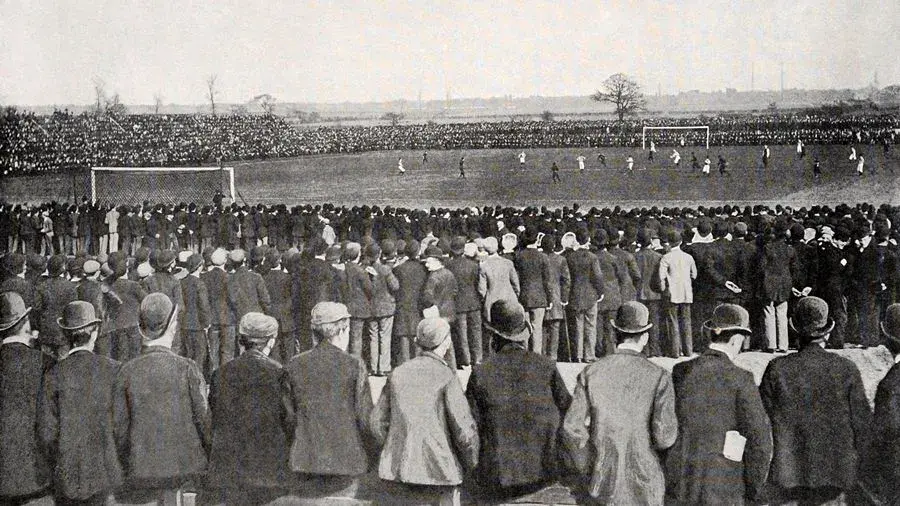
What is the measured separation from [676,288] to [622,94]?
870cm

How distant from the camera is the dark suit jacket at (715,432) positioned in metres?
3.95

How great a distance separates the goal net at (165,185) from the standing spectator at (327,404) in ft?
40.0

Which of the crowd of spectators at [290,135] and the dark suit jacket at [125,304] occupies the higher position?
the crowd of spectators at [290,135]

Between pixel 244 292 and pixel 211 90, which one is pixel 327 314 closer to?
pixel 244 292

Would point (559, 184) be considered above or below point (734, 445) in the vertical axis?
above

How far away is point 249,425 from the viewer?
4457mm

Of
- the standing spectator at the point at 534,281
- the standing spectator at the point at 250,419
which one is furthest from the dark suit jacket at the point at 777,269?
the standing spectator at the point at 250,419

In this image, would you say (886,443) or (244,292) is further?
(244,292)

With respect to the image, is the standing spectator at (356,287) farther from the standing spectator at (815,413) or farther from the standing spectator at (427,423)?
the standing spectator at (815,413)

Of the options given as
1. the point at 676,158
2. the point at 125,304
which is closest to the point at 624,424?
the point at 125,304


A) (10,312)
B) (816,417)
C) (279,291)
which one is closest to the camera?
(816,417)

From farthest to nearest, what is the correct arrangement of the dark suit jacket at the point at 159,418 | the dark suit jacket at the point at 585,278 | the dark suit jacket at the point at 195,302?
the dark suit jacket at the point at 585,278
the dark suit jacket at the point at 195,302
the dark suit jacket at the point at 159,418

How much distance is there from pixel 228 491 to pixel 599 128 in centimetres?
2269

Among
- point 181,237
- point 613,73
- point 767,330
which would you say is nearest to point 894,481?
point 767,330
